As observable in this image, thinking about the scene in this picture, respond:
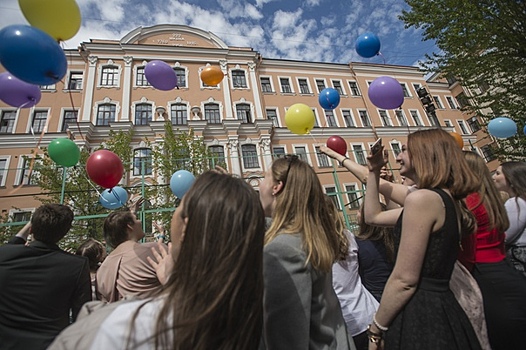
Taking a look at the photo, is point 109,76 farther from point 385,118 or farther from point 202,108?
point 385,118

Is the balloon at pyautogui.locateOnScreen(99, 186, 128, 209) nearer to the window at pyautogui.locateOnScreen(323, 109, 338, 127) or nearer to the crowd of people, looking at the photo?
the crowd of people

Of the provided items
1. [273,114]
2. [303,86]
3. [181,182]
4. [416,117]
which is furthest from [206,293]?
[416,117]

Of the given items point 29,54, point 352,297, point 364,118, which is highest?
point 364,118

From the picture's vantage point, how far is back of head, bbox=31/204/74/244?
214cm

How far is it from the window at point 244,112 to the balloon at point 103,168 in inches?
698

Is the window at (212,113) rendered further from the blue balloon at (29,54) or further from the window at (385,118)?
the blue balloon at (29,54)

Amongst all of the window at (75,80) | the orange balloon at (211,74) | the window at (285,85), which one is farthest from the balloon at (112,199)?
the window at (285,85)

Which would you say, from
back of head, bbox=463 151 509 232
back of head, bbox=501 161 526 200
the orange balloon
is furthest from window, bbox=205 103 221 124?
back of head, bbox=463 151 509 232

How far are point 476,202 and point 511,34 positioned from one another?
30.8 ft

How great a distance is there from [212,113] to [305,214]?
69.2 feet

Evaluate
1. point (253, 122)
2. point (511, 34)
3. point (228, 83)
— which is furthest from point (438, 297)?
point (228, 83)

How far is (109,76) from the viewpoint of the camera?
20172mm

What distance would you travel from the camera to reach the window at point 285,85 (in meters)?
24.8

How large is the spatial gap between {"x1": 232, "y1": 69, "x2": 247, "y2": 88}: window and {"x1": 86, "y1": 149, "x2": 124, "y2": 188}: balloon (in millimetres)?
19826
